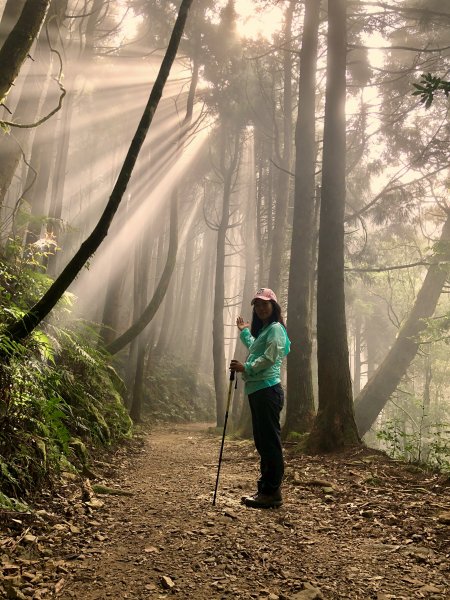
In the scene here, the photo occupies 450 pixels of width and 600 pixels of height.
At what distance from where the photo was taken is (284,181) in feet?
52.3

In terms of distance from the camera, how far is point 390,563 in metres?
3.22

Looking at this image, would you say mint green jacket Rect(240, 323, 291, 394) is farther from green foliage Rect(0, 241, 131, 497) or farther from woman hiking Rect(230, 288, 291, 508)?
green foliage Rect(0, 241, 131, 497)

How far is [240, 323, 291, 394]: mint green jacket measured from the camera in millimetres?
4590

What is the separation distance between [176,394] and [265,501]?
1650 cm

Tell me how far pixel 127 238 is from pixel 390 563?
2006cm

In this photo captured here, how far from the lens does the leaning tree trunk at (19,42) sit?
478 centimetres

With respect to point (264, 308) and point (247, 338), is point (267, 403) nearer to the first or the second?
point (247, 338)

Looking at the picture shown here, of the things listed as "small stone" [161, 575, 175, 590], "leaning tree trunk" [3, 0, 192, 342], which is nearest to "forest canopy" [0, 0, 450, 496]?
"leaning tree trunk" [3, 0, 192, 342]

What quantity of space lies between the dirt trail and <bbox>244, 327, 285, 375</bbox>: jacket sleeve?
1.37 m

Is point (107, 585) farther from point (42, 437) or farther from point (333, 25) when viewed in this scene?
point (333, 25)

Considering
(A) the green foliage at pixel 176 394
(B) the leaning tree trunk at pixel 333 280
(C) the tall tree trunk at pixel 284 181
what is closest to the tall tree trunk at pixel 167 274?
(C) the tall tree trunk at pixel 284 181

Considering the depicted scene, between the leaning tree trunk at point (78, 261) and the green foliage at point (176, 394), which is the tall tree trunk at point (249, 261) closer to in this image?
the green foliage at point (176, 394)

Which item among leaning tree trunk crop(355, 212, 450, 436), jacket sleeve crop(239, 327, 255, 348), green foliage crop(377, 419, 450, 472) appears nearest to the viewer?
jacket sleeve crop(239, 327, 255, 348)

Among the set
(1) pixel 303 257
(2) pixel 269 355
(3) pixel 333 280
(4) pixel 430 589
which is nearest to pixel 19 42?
(2) pixel 269 355
